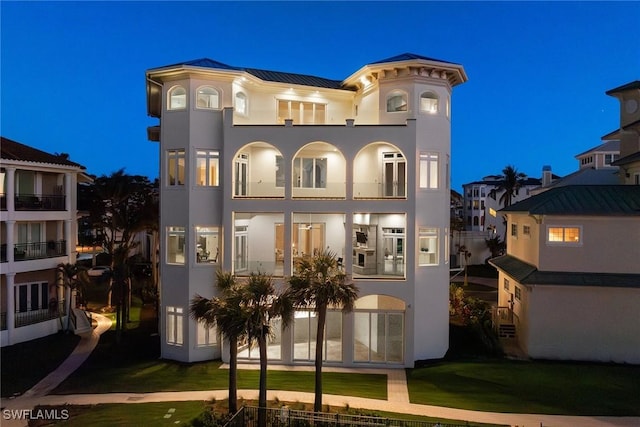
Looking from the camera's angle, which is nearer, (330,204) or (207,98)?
(330,204)

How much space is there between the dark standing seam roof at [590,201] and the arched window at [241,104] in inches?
619

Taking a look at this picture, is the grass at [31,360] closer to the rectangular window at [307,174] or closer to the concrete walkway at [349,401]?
the concrete walkway at [349,401]

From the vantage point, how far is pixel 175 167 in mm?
21031

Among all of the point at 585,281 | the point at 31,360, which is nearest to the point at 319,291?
the point at 585,281

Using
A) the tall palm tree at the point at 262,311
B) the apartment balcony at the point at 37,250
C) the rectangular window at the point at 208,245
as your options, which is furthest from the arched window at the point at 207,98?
the apartment balcony at the point at 37,250

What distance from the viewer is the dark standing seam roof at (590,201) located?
2038 cm

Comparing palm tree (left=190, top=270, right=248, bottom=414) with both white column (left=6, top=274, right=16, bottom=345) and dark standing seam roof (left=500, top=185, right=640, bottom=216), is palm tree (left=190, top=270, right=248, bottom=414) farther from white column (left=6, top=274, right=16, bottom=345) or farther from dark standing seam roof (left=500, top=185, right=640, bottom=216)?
dark standing seam roof (left=500, top=185, right=640, bottom=216)

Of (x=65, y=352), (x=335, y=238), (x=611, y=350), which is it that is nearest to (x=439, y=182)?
(x=335, y=238)

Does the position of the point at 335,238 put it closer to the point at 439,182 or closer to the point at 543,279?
the point at 439,182

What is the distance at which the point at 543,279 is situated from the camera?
20.5 metres

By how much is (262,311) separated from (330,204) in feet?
28.6

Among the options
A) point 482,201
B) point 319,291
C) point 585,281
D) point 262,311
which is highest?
point 482,201

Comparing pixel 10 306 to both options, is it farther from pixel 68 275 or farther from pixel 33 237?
pixel 33 237

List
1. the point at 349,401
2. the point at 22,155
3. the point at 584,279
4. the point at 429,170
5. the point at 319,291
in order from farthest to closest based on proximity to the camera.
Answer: the point at 22,155 < the point at 429,170 < the point at 584,279 < the point at 349,401 < the point at 319,291
